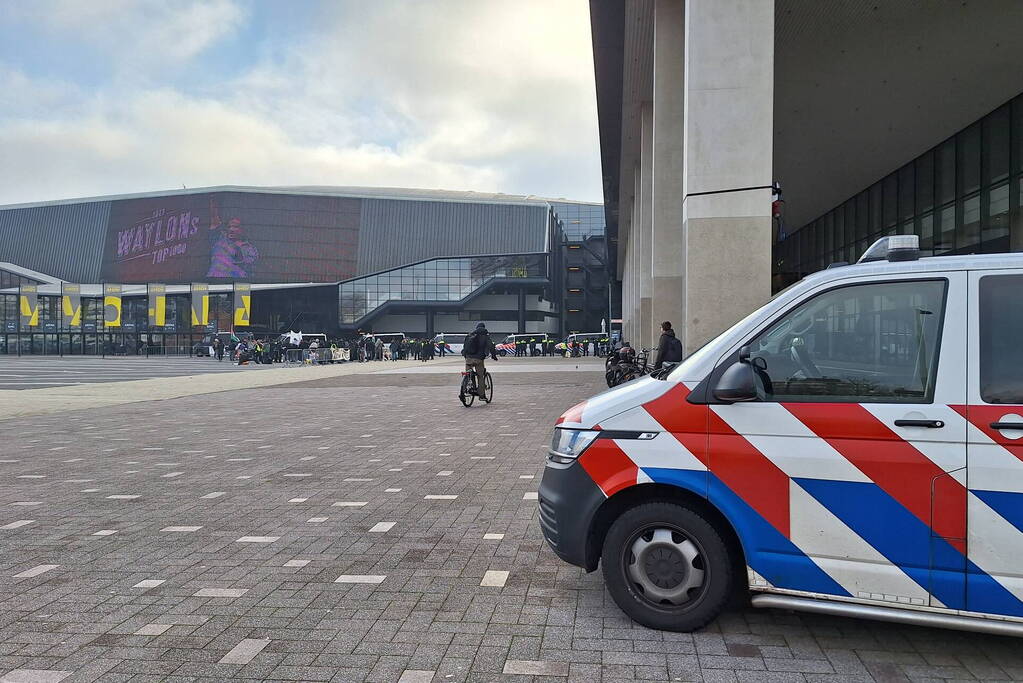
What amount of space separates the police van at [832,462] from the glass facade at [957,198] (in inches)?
474

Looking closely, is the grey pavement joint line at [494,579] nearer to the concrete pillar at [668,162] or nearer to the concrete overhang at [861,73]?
the concrete pillar at [668,162]

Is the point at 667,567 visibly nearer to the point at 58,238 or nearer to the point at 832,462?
the point at 832,462

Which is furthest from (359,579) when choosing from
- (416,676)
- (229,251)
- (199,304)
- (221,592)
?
(229,251)

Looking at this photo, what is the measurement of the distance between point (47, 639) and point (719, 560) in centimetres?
320

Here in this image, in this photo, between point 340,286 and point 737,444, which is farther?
point 340,286

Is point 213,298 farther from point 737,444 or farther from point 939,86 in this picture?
point 737,444

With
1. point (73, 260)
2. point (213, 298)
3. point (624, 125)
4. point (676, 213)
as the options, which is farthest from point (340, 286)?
point (676, 213)

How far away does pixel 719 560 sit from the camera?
11.5 feet

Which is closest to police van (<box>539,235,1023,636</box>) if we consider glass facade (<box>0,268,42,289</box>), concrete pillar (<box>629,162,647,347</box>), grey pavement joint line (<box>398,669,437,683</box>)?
grey pavement joint line (<box>398,669,437,683</box>)

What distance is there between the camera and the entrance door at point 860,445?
124 inches

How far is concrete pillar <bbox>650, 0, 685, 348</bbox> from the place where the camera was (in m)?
16.5

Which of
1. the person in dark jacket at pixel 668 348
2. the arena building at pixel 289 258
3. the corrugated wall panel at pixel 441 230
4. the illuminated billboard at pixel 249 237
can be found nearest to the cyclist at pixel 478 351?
the person in dark jacket at pixel 668 348

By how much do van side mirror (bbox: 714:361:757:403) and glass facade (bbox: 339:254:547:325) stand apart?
8894 cm

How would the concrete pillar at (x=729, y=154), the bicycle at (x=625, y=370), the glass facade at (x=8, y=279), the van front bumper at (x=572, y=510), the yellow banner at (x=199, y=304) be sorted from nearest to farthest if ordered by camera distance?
the van front bumper at (x=572, y=510) → the concrete pillar at (x=729, y=154) → the bicycle at (x=625, y=370) → the yellow banner at (x=199, y=304) → the glass facade at (x=8, y=279)
